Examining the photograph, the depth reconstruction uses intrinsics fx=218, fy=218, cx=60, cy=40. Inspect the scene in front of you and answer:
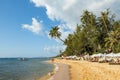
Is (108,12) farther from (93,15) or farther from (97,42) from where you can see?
(97,42)

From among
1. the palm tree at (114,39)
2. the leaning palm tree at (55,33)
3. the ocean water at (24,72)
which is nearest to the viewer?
the ocean water at (24,72)

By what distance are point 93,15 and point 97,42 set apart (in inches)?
386

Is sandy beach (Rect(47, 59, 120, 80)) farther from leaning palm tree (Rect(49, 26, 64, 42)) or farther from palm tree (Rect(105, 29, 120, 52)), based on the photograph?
leaning palm tree (Rect(49, 26, 64, 42))

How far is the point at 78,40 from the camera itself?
287 ft

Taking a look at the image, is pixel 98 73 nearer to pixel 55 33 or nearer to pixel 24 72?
pixel 24 72

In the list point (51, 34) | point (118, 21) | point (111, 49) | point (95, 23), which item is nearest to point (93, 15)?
point (95, 23)

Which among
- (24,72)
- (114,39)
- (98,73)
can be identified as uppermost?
(114,39)

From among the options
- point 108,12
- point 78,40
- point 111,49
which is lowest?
point 111,49

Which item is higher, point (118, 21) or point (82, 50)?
point (118, 21)

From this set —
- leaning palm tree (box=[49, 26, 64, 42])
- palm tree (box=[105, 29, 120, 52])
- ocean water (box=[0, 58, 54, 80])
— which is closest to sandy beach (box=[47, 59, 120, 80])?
ocean water (box=[0, 58, 54, 80])

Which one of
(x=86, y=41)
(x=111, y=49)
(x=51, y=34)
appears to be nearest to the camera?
(x=111, y=49)

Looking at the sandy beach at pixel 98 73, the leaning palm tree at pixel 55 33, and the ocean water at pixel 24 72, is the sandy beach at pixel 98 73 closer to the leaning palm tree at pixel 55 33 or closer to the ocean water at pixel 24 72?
the ocean water at pixel 24 72

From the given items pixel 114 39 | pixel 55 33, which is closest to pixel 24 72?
pixel 114 39

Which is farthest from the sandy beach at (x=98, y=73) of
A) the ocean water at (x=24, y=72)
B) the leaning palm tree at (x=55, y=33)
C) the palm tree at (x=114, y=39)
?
the leaning palm tree at (x=55, y=33)
